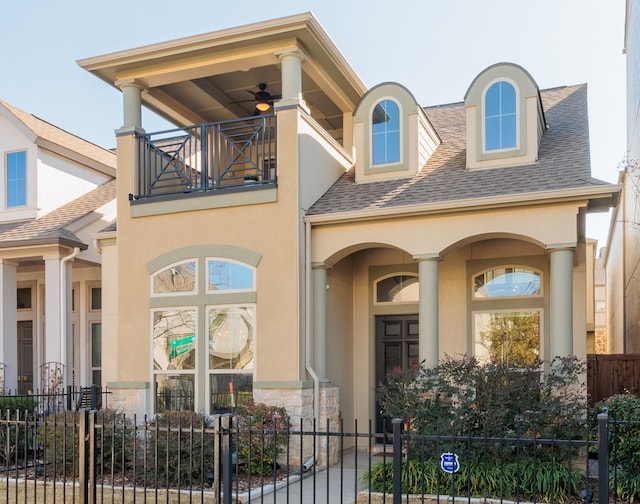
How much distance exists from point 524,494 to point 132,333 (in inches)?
270

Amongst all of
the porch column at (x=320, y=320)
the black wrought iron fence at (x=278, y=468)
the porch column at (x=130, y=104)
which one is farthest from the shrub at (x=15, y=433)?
the porch column at (x=130, y=104)

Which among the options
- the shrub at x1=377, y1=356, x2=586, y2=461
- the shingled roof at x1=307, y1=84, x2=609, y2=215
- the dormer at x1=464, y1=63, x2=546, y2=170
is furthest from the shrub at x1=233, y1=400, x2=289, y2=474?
the dormer at x1=464, y1=63, x2=546, y2=170

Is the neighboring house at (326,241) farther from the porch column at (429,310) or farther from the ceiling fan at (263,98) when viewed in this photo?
the ceiling fan at (263,98)

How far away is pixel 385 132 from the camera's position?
11953 mm

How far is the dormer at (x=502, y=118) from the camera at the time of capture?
11023 mm

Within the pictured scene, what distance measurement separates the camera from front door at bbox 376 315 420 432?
480 inches

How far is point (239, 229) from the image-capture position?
11023 mm

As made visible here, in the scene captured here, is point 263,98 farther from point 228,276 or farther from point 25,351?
point 25,351

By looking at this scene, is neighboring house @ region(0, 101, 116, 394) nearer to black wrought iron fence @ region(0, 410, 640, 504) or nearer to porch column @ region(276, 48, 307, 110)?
black wrought iron fence @ region(0, 410, 640, 504)

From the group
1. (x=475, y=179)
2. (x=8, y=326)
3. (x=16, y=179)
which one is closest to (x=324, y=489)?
(x=475, y=179)

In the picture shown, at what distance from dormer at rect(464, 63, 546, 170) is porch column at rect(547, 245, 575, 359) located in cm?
206

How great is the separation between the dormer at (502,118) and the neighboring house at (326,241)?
0.08ft

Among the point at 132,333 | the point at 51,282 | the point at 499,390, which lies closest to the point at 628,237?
the point at 499,390

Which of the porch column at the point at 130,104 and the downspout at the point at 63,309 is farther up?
the porch column at the point at 130,104
